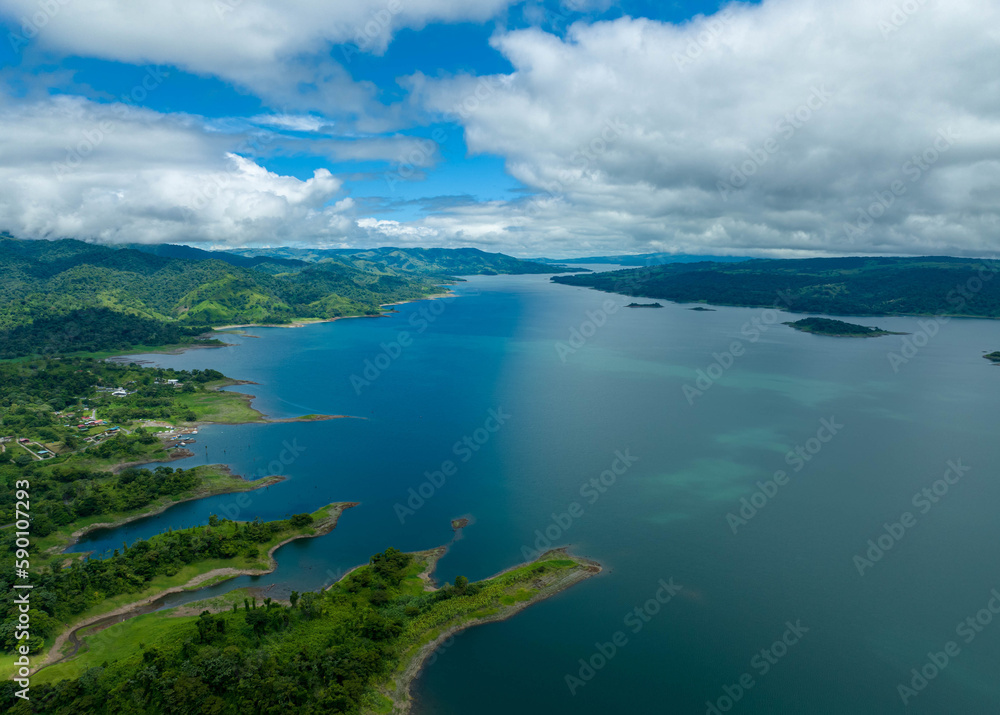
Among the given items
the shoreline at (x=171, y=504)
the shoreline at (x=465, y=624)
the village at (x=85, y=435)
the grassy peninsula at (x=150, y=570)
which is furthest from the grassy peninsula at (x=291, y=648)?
the village at (x=85, y=435)

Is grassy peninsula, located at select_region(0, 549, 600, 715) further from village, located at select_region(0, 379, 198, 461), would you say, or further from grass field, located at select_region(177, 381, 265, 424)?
grass field, located at select_region(177, 381, 265, 424)

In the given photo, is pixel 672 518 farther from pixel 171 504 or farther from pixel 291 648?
pixel 171 504

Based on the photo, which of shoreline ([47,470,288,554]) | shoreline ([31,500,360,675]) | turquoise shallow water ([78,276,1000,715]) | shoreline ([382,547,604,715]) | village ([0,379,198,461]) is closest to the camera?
shoreline ([382,547,604,715])

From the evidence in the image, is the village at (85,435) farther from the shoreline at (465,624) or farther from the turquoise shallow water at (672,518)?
the shoreline at (465,624)

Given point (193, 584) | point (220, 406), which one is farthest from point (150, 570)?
point (220, 406)

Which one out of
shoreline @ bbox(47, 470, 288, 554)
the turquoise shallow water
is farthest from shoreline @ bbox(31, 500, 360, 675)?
shoreline @ bbox(47, 470, 288, 554)

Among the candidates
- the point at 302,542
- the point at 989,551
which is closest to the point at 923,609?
the point at 989,551
